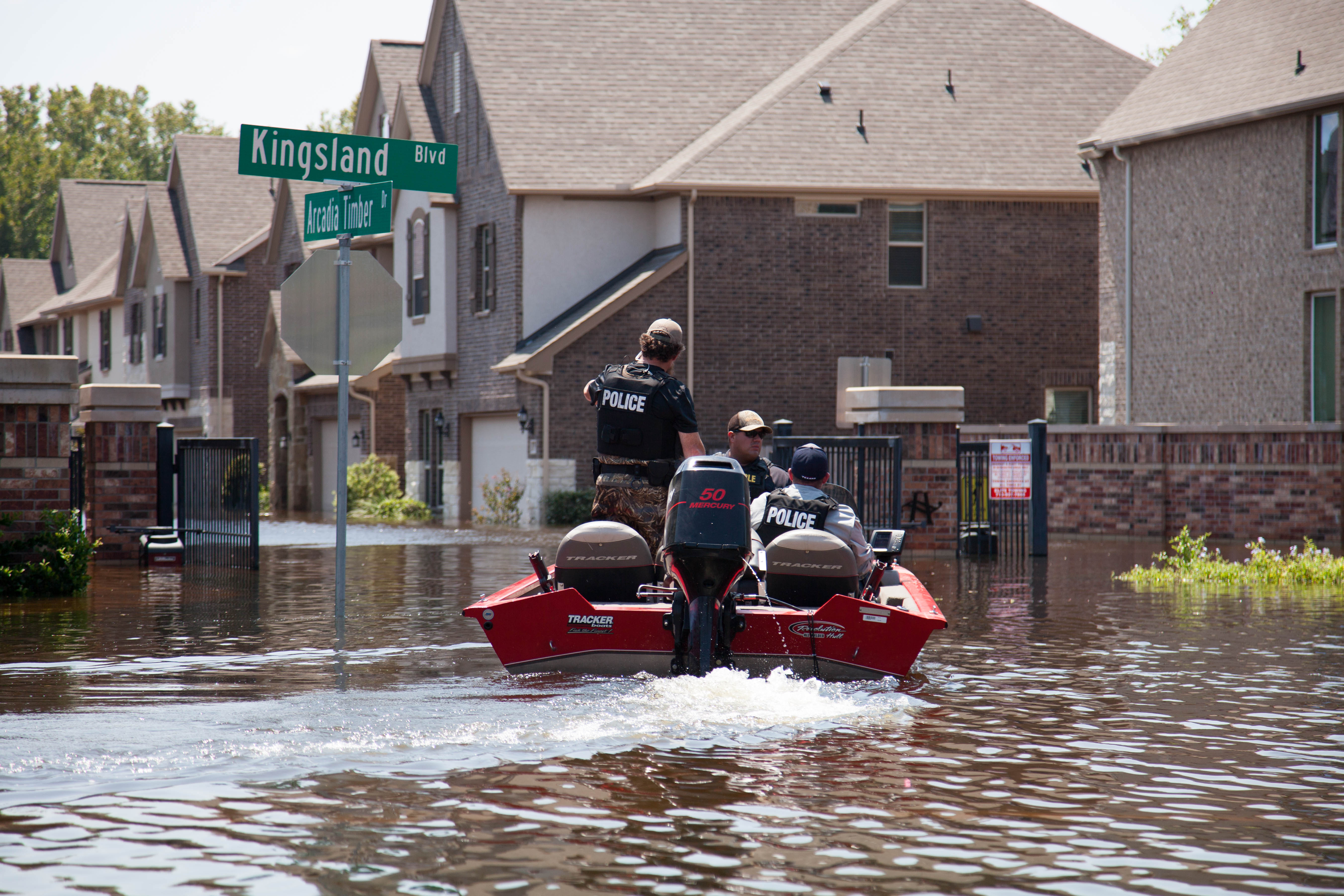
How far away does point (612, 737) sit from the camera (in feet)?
24.0

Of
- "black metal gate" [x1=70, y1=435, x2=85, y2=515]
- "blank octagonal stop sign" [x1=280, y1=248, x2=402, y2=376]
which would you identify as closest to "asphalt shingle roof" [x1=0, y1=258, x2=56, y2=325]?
"black metal gate" [x1=70, y1=435, x2=85, y2=515]

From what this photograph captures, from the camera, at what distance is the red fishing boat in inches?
340

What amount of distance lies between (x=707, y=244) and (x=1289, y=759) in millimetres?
22054

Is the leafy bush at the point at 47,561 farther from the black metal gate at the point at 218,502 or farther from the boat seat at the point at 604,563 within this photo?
the boat seat at the point at 604,563

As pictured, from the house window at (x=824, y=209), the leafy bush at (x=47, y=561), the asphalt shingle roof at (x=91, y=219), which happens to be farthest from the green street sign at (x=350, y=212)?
the asphalt shingle roof at (x=91, y=219)

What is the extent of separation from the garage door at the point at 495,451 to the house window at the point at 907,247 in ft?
24.7

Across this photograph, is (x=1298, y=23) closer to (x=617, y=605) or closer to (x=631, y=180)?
(x=631, y=180)

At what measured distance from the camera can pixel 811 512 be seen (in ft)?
31.9

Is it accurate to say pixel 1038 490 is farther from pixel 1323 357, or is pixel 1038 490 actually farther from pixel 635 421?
pixel 635 421

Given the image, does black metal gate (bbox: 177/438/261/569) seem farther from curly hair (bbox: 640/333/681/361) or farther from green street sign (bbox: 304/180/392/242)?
curly hair (bbox: 640/333/681/361)

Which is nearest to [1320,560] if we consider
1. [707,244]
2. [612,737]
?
[612,737]

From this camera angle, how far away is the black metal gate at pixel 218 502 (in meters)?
17.2

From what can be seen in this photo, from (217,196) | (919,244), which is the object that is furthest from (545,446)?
(217,196)

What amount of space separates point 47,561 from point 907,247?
18.8 metres
